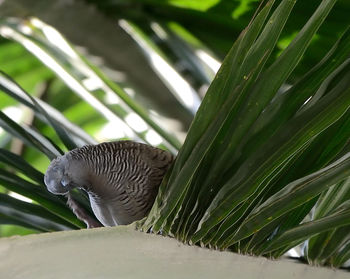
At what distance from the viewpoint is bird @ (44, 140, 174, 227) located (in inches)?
14.9

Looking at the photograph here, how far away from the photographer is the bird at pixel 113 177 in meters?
0.38

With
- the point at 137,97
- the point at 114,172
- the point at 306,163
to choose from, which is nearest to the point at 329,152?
the point at 306,163

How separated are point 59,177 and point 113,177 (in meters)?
0.03

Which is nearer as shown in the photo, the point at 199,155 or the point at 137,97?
the point at 199,155

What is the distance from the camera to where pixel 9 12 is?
29.3 inches

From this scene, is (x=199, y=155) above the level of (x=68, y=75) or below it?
below

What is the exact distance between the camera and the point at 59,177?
380 mm

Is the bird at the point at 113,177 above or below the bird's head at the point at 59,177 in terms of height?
below

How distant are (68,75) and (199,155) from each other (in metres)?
0.44

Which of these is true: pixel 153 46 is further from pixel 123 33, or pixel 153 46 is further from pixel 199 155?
pixel 199 155

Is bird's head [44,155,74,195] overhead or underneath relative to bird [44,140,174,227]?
overhead

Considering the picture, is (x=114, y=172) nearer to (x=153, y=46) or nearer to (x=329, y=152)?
(x=329, y=152)

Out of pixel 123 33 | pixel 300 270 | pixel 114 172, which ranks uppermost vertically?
pixel 123 33

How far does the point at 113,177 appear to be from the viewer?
38 centimetres
